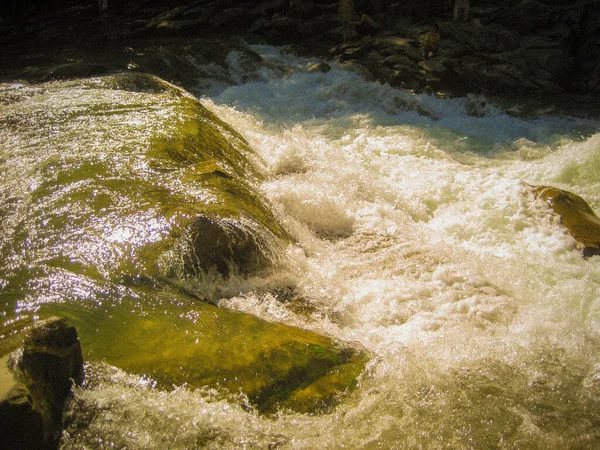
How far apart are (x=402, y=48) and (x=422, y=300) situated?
443 inches

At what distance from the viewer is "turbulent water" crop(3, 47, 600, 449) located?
8.66 ft

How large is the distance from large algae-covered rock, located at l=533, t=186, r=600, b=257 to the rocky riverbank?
5616mm

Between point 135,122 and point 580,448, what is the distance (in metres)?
5.69

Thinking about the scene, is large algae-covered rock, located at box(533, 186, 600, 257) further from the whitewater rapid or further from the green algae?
the green algae

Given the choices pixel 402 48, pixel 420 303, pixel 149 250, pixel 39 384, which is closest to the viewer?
pixel 39 384

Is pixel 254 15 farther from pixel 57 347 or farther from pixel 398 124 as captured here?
pixel 57 347

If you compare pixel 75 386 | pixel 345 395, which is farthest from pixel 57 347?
pixel 345 395

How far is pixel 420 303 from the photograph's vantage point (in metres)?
4.06

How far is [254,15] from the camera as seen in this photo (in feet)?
58.6

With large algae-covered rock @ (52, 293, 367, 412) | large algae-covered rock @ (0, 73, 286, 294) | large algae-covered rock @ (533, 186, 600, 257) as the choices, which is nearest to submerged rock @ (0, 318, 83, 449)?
large algae-covered rock @ (52, 293, 367, 412)

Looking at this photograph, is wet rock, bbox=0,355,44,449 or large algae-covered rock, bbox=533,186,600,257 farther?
large algae-covered rock, bbox=533,186,600,257

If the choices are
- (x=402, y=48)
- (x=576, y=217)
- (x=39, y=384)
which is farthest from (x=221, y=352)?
(x=402, y=48)

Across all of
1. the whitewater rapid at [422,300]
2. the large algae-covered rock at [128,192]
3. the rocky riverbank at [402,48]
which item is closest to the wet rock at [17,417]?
the whitewater rapid at [422,300]

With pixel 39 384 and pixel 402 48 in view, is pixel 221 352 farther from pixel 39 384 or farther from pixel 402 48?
pixel 402 48
